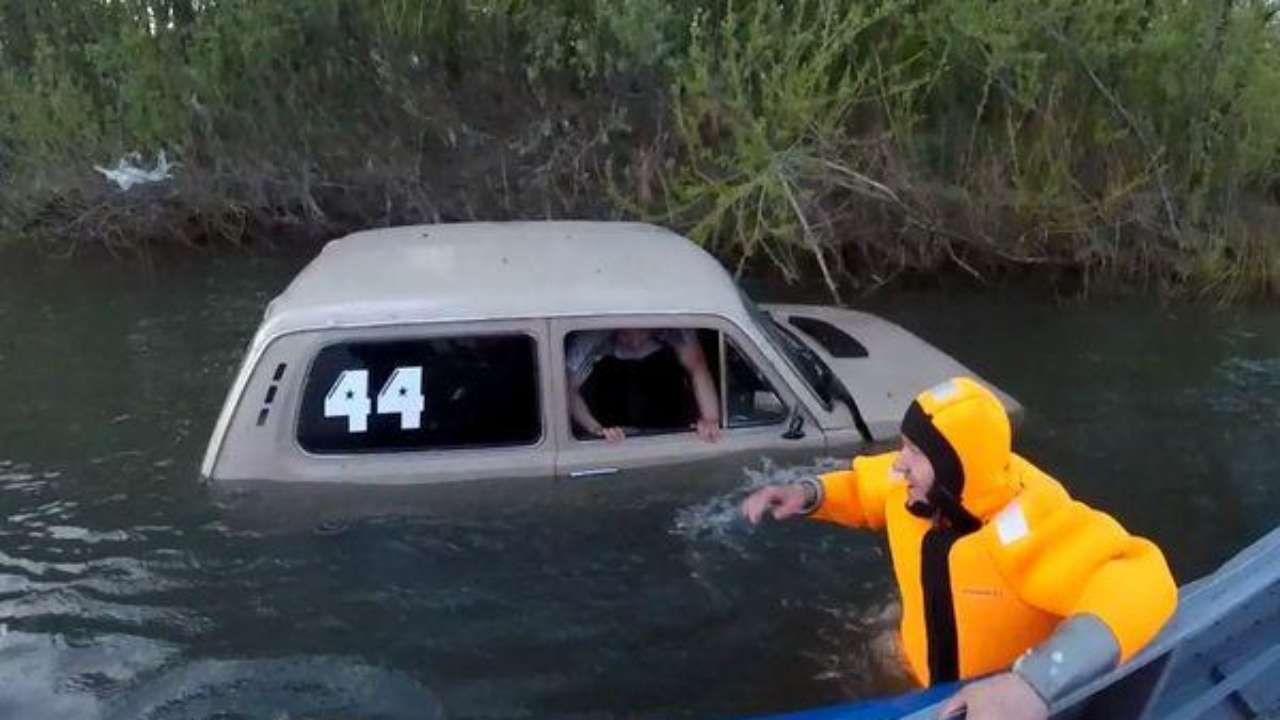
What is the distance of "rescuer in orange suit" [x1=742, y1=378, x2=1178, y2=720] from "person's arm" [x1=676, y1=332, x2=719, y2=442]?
5.90ft

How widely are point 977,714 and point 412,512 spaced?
338 cm

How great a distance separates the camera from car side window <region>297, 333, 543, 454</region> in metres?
6.21

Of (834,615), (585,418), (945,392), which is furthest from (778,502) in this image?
(585,418)

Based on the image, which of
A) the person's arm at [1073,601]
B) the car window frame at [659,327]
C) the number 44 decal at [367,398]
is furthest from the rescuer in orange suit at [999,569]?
the number 44 decal at [367,398]

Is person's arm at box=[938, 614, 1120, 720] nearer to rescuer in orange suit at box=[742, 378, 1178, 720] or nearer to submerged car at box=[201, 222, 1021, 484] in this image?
rescuer in orange suit at box=[742, 378, 1178, 720]

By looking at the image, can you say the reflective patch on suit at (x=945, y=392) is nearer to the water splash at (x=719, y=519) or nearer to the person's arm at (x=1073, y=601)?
the person's arm at (x=1073, y=601)

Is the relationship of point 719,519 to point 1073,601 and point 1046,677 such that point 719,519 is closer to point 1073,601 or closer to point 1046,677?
point 1073,601

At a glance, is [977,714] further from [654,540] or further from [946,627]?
[654,540]

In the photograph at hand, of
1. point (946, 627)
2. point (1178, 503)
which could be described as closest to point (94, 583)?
point (946, 627)

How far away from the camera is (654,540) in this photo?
21.2 feet

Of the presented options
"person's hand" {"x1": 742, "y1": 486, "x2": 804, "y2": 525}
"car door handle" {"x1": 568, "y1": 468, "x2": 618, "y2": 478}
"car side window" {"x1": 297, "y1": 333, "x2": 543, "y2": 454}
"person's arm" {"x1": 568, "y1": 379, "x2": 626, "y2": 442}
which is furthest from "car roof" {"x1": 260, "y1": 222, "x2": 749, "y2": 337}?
"person's hand" {"x1": 742, "y1": 486, "x2": 804, "y2": 525}

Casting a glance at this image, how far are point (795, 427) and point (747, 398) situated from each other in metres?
0.25

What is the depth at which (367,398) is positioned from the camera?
20.6ft

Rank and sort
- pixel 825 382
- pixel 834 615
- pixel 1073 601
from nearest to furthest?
pixel 1073 601 < pixel 834 615 < pixel 825 382
